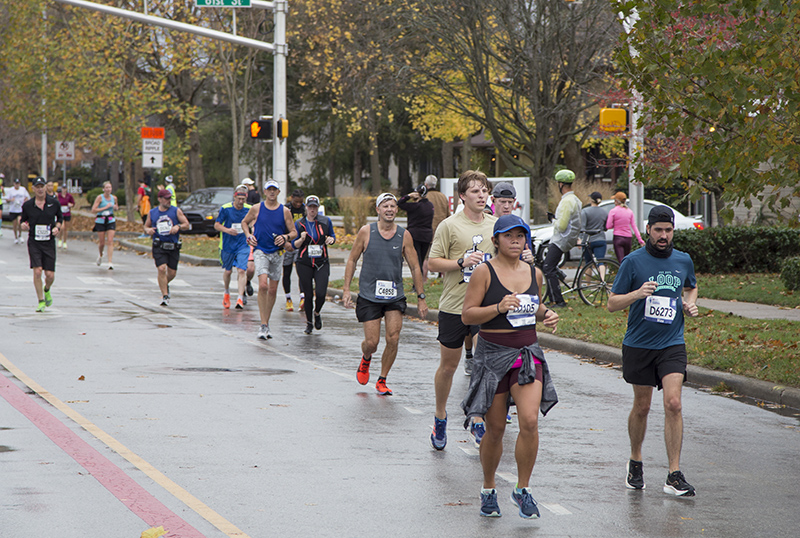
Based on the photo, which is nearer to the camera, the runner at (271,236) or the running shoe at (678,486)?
the running shoe at (678,486)

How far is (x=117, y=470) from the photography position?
6.61m

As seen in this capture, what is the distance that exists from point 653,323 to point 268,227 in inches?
331

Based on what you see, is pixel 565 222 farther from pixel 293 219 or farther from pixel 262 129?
pixel 262 129

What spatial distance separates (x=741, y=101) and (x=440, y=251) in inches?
110

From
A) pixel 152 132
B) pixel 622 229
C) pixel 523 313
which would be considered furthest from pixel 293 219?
pixel 152 132

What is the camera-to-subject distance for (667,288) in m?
6.72

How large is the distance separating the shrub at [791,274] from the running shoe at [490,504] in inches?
521

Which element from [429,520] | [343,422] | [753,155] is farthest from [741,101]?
[429,520]

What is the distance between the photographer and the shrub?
17.6 meters

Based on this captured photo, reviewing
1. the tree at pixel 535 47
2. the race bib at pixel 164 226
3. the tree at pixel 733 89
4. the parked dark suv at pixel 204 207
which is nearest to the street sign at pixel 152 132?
the parked dark suv at pixel 204 207

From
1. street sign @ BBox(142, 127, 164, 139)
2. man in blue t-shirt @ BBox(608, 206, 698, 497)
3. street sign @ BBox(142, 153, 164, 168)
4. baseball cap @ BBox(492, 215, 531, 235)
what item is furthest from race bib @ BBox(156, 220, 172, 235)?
street sign @ BBox(142, 127, 164, 139)

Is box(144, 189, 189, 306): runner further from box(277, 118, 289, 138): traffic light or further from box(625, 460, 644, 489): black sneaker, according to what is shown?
box(625, 460, 644, 489): black sneaker

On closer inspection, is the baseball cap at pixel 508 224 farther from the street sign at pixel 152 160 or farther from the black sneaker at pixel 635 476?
the street sign at pixel 152 160

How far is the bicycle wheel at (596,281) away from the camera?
16734 mm
